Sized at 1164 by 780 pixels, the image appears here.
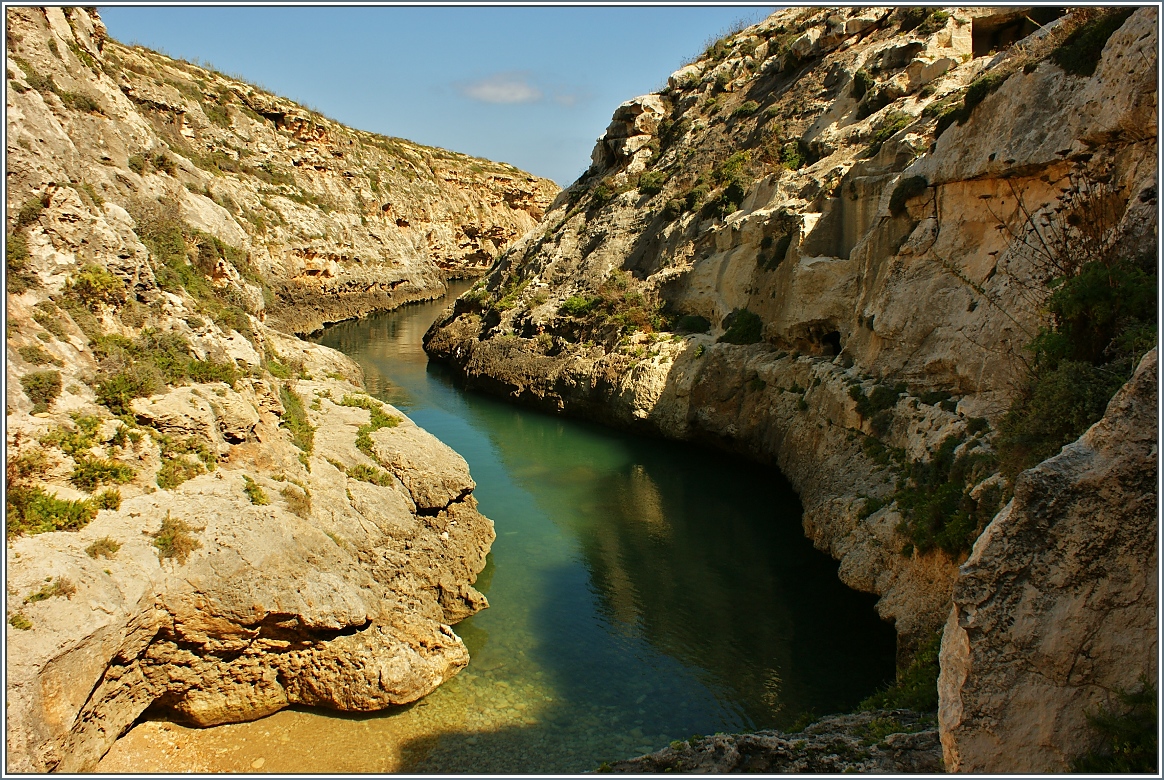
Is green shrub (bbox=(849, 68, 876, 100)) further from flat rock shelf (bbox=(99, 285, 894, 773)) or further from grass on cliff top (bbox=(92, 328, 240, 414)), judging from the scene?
grass on cliff top (bbox=(92, 328, 240, 414))

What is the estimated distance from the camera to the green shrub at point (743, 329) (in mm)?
26797

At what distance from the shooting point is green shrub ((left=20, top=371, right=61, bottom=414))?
36.9 ft

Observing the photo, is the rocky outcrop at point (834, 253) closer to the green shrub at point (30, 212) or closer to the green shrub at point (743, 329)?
the green shrub at point (743, 329)

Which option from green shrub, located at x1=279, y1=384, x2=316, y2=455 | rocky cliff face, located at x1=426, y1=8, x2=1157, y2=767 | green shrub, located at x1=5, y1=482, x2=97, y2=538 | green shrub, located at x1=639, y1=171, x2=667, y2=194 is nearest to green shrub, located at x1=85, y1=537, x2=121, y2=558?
green shrub, located at x1=5, y1=482, x2=97, y2=538

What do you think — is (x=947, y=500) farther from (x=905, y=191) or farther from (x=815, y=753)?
(x=905, y=191)

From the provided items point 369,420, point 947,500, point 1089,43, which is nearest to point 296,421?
point 369,420

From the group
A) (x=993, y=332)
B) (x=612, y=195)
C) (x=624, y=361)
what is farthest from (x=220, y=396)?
(x=612, y=195)

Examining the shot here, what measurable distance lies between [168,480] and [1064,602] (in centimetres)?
1251

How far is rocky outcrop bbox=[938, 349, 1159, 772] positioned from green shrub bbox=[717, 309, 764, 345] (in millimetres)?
20050

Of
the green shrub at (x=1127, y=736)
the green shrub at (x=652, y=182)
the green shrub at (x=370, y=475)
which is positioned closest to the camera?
the green shrub at (x=1127, y=736)

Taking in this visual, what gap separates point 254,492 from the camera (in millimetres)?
13078

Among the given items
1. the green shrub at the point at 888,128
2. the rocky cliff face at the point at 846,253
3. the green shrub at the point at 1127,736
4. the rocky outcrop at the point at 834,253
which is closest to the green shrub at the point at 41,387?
the rocky cliff face at the point at 846,253

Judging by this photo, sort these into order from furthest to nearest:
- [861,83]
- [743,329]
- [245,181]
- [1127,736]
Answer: [245,181]
[861,83]
[743,329]
[1127,736]

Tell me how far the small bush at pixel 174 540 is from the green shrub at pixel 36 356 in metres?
3.16
